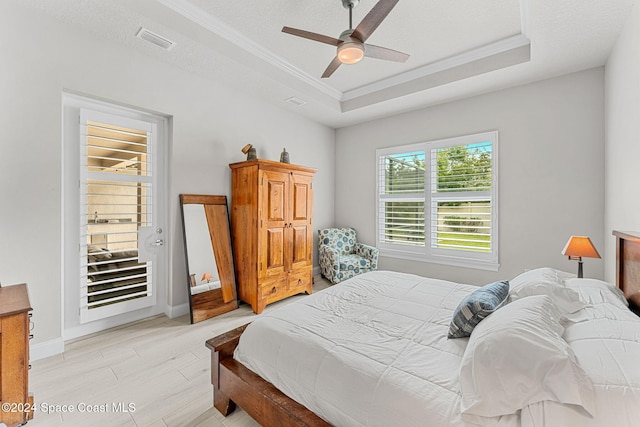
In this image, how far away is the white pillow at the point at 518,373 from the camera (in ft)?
2.99

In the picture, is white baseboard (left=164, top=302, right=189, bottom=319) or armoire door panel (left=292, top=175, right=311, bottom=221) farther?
armoire door panel (left=292, top=175, right=311, bottom=221)

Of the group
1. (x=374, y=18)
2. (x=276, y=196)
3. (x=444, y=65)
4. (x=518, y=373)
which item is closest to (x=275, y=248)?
(x=276, y=196)

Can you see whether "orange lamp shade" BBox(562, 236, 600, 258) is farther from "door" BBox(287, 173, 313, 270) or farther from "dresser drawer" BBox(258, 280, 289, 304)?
"dresser drawer" BBox(258, 280, 289, 304)

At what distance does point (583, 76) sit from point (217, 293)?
4868 millimetres

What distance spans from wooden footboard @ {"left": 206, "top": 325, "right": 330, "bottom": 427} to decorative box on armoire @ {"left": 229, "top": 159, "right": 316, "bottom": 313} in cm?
157

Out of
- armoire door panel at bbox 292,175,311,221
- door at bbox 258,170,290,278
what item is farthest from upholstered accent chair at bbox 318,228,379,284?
door at bbox 258,170,290,278

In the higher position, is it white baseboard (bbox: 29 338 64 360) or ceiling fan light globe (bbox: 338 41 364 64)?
ceiling fan light globe (bbox: 338 41 364 64)

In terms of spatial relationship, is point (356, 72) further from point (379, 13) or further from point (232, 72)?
point (379, 13)

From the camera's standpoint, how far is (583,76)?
3.11 m

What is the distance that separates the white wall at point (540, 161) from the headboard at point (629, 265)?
1486mm

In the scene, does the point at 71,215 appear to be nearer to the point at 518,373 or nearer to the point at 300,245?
the point at 300,245

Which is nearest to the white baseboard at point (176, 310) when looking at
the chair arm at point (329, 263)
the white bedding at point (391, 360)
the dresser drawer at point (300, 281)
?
the dresser drawer at point (300, 281)

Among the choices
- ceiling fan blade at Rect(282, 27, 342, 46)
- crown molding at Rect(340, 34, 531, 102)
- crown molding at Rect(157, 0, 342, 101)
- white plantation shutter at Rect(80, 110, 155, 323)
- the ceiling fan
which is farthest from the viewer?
crown molding at Rect(340, 34, 531, 102)

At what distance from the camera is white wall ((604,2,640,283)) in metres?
2.06
